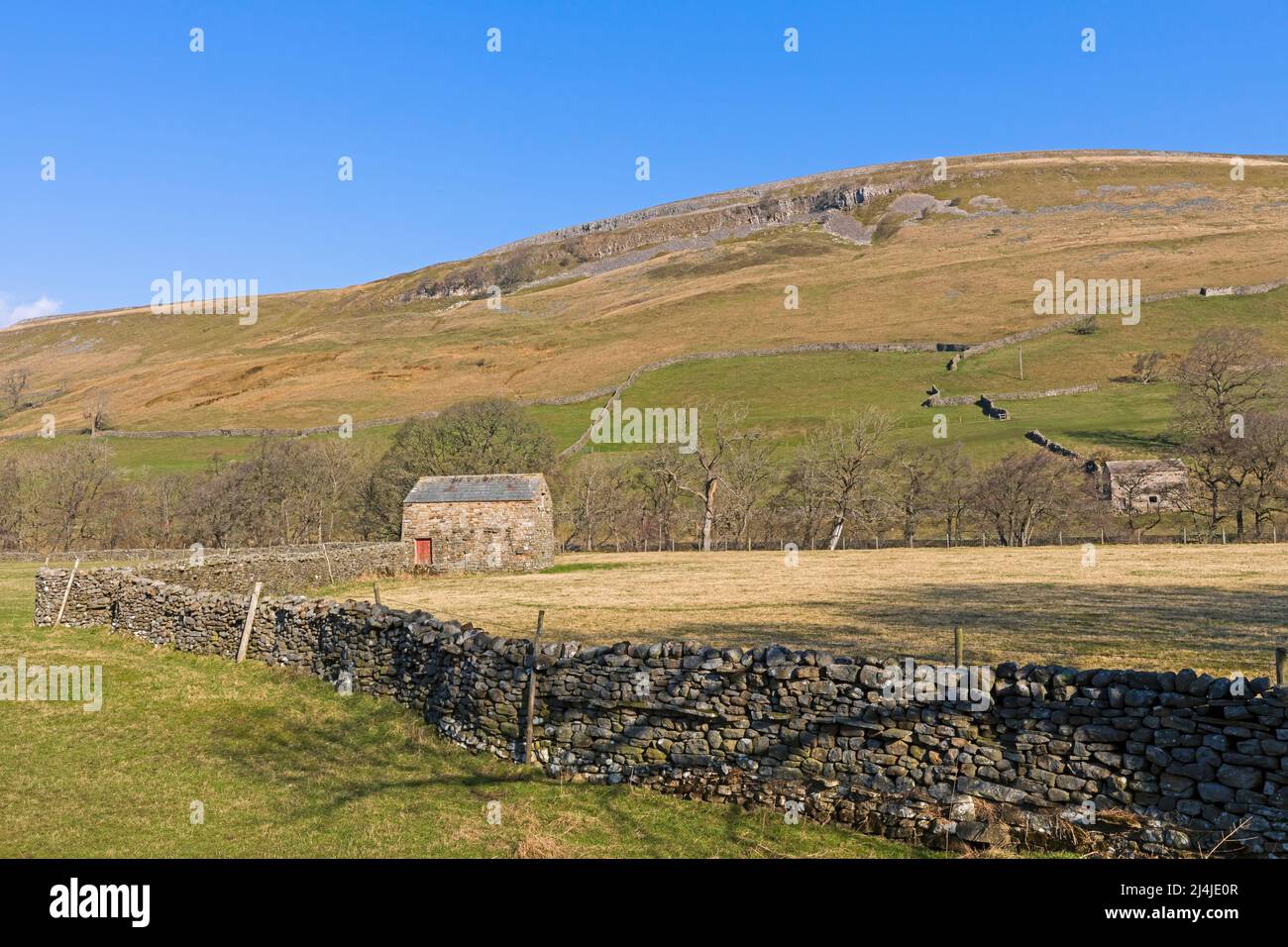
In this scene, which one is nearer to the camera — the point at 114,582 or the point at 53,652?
the point at 53,652

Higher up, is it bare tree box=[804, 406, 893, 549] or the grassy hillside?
the grassy hillside

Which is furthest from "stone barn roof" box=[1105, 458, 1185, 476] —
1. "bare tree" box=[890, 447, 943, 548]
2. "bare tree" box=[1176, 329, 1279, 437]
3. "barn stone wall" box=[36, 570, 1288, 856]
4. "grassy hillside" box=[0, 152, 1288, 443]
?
"barn stone wall" box=[36, 570, 1288, 856]

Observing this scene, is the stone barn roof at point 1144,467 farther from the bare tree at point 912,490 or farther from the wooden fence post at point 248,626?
the wooden fence post at point 248,626

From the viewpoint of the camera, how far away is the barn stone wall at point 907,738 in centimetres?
823

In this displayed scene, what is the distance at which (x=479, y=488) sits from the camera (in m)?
45.8

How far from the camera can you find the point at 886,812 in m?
9.52

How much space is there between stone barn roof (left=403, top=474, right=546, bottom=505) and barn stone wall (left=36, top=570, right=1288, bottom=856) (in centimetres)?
3099

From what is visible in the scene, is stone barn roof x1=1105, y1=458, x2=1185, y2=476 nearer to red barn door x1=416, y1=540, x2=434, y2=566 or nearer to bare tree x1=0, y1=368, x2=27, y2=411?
red barn door x1=416, y1=540, x2=434, y2=566

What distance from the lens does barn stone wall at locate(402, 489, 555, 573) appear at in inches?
1747

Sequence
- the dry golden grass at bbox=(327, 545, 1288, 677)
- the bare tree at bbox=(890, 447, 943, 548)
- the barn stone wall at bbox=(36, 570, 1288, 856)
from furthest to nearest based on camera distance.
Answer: the bare tree at bbox=(890, 447, 943, 548), the dry golden grass at bbox=(327, 545, 1288, 677), the barn stone wall at bbox=(36, 570, 1288, 856)

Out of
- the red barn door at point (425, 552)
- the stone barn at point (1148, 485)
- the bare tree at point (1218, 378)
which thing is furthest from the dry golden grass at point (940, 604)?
the bare tree at point (1218, 378)

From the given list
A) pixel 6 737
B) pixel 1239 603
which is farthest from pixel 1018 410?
pixel 6 737

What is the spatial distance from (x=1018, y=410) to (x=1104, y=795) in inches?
3368
